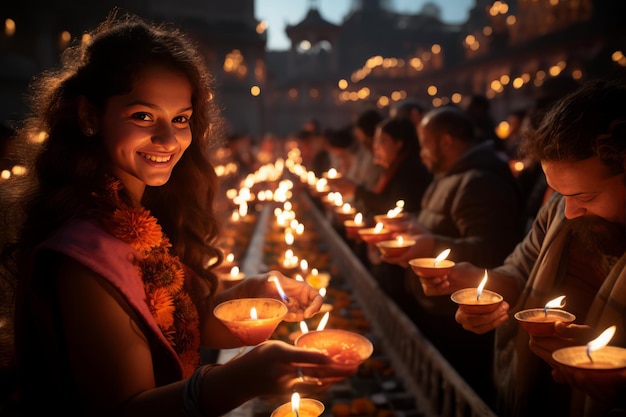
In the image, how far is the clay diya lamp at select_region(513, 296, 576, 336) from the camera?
1773 millimetres

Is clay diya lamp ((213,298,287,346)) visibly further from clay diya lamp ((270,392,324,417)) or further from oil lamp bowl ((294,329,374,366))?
clay diya lamp ((270,392,324,417))

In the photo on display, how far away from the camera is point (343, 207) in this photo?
5148 millimetres

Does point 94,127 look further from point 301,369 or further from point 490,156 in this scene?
point 490,156

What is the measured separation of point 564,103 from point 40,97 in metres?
2.40

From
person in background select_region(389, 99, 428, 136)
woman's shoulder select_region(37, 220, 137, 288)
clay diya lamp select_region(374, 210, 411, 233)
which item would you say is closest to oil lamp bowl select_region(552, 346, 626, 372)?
woman's shoulder select_region(37, 220, 137, 288)

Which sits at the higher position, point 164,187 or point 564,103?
point 564,103

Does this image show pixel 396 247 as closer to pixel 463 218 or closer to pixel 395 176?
pixel 463 218

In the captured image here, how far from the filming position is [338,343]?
1731 millimetres

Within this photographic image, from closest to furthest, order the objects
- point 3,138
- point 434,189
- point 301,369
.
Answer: point 301,369 → point 434,189 → point 3,138

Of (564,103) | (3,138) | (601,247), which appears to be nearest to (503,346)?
(601,247)

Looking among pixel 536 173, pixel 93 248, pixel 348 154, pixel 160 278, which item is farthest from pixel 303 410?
pixel 348 154

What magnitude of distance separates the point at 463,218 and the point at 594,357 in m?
2.49

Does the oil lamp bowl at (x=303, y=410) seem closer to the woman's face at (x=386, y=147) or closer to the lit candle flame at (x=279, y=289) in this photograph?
the lit candle flame at (x=279, y=289)

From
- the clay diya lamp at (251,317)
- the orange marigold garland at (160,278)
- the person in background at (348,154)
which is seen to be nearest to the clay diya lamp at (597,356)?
the clay diya lamp at (251,317)
